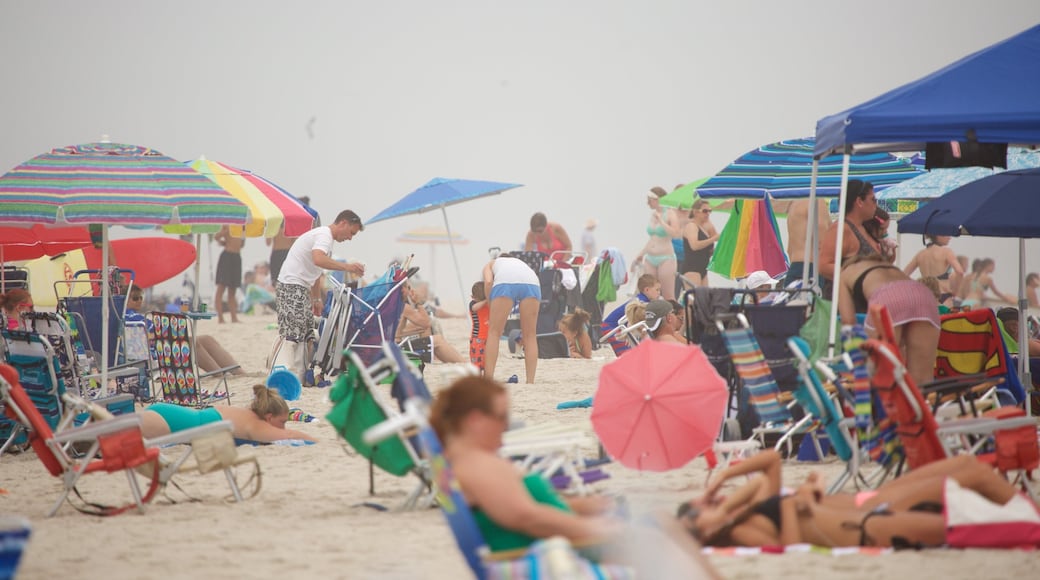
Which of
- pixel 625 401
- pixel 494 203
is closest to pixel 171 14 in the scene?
pixel 494 203

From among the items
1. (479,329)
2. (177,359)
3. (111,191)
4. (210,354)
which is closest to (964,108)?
(111,191)

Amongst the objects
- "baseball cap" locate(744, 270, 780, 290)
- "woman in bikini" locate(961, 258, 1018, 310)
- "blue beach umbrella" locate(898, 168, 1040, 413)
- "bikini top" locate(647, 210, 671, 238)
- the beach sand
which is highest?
"blue beach umbrella" locate(898, 168, 1040, 413)

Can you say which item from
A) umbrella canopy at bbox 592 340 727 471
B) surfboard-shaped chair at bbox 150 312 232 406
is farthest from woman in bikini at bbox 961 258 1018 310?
umbrella canopy at bbox 592 340 727 471

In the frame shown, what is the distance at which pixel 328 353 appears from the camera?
987 centimetres

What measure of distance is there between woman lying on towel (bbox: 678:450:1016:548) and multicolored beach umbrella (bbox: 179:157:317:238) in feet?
26.3

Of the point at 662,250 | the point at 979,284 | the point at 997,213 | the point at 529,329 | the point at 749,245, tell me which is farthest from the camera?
the point at 979,284

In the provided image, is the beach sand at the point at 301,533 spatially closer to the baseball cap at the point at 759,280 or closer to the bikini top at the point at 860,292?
the bikini top at the point at 860,292

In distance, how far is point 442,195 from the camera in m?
13.0

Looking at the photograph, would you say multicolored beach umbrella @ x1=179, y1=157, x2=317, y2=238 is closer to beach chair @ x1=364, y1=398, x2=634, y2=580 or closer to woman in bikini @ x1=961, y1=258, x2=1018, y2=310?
beach chair @ x1=364, y1=398, x2=634, y2=580

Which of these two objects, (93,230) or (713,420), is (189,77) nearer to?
(93,230)

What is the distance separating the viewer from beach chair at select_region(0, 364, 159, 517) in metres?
4.86

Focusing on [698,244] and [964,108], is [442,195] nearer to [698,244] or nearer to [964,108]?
[698,244]

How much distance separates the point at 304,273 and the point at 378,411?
5.13 meters

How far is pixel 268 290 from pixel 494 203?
10265 mm
